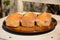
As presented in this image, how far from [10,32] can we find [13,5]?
669 mm

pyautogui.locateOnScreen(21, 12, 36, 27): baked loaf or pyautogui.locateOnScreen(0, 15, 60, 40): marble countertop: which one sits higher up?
pyautogui.locateOnScreen(21, 12, 36, 27): baked loaf

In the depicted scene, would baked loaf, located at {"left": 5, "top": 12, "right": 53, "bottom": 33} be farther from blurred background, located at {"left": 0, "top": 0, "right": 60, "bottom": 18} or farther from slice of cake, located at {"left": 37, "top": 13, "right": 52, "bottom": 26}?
blurred background, located at {"left": 0, "top": 0, "right": 60, "bottom": 18}

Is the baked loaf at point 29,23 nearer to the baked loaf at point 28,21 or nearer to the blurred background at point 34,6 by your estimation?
the baked loaf at point 28,21

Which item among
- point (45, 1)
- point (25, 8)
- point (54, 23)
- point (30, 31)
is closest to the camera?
point (30, 31)

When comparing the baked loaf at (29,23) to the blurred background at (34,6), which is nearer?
the baked loaf at (29,23)

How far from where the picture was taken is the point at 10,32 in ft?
2.57

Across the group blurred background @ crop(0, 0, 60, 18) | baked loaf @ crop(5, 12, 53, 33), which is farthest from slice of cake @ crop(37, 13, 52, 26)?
blurred background @ crop(0, 0, 60, 18)

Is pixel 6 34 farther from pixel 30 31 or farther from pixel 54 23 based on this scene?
pixel 54 23

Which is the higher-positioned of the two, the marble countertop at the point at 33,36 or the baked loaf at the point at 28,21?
the baked loaf at the point at 28,21

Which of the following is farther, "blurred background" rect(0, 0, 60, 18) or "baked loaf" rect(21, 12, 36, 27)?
"blurred background" rect(0, 0, 60, 18)

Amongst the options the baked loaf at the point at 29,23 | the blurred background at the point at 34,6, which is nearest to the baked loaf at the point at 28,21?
the baked loaf at the point at 29,23

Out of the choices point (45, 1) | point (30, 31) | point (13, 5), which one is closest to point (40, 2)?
point (45, 1)

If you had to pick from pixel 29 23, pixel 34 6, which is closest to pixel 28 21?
pixel 29 23

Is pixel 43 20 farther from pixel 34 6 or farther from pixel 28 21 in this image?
pixel 34 6
